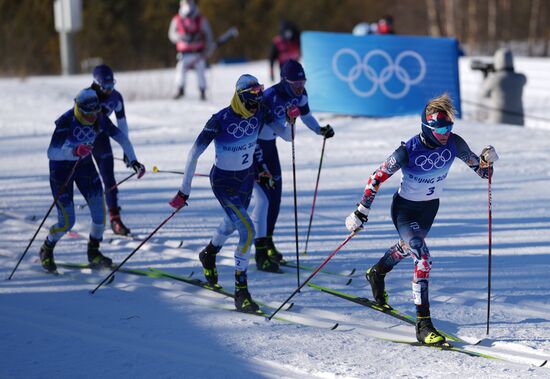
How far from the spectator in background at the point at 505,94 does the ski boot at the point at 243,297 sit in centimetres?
1020

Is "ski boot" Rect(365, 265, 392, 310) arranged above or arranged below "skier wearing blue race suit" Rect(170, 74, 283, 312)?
below

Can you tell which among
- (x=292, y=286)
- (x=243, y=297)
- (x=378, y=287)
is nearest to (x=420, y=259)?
(x=378, y=287)

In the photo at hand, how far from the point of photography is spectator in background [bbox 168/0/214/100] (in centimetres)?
1708

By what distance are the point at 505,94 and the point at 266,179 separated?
31.1ft

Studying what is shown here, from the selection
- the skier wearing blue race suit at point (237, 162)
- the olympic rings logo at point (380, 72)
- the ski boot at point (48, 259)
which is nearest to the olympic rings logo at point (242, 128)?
the skier wearing blue race suit at point (237, 162)

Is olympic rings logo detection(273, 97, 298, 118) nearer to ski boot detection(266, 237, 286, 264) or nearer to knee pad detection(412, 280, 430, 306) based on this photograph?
ski boot detection(266, 237, 286, 264)

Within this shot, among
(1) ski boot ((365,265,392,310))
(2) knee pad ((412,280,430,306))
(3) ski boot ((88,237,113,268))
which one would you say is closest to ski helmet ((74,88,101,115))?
(3) ski boot ((88,237,113,268))

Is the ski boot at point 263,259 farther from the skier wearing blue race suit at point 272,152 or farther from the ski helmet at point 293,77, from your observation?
the ski helmet at point 293,77

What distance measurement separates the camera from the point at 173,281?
7656 millimetres

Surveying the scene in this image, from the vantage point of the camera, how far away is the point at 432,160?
6051 mm

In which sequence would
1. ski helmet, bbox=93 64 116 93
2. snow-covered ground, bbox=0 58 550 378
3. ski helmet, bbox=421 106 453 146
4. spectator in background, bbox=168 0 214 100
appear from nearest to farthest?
snow-covered ground, bbox=0 58 550 378, ski helmet, bbox=421 106 453 146, ski helmet, bbox=93 64 116 93, spectator in background, bbox=168 0 214 100

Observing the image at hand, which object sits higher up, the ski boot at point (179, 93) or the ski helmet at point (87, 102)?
the ski helmet at point (87, 102)

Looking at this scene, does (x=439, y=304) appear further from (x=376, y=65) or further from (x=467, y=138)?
(x=376, y=65)

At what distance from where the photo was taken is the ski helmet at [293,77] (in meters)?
7.54
